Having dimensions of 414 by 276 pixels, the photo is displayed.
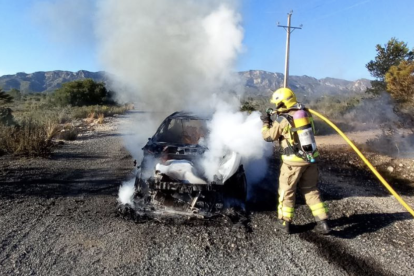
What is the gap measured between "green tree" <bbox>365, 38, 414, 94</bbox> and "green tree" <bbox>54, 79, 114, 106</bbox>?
27.5 m

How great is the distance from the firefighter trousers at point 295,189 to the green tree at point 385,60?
47.4 ft

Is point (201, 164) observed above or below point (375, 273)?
above

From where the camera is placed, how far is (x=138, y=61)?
11852mm

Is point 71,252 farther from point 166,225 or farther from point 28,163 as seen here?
point 28,163

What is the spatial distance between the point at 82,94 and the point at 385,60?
30.9m

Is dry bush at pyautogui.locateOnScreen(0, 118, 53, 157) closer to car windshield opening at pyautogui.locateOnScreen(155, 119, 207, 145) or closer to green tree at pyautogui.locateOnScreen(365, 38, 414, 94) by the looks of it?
car windshield opening at pyautogui.locateOnScreen(155, 119, 207, 145)

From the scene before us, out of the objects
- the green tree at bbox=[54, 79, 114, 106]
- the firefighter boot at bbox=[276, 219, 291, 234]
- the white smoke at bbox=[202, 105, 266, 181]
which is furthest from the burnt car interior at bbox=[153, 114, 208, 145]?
the green tree at bbox=[54, 79, 114, 106]

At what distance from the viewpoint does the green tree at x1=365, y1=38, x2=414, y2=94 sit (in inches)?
637

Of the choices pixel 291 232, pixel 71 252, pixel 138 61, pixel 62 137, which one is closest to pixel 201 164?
pixel 291 232

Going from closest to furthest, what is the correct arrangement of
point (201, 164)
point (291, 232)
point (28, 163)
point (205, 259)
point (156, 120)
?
point (205, 259), point (291, 232), point (201, 164), point (28, 163), point (156, 120)

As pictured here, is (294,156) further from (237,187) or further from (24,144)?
(24,144)

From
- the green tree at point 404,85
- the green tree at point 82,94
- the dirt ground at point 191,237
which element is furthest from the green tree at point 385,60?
the green tree at point 82,94

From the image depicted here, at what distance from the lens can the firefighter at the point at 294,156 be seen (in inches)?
171

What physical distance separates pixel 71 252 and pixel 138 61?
9154 mm
